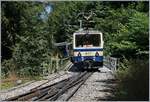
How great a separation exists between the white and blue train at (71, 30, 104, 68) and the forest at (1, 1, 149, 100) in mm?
1064

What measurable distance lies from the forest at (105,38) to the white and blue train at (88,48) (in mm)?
1064

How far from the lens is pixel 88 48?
32500 mm

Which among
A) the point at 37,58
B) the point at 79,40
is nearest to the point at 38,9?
the point at 79,40

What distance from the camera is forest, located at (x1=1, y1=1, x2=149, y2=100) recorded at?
13367 mm

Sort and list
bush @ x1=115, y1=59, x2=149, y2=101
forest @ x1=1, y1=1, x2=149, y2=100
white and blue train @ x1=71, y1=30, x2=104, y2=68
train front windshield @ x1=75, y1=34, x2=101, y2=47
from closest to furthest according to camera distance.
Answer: bush @ x1=115, y1=59, x2=149, y2=101, forest @ x1=1, y1=1, x2=149, y2=100, white and blue train @ x1=71, y1=30, x2=104, y2=68, train front windshield @ x1=75, y1=34, x2=101, y2=47

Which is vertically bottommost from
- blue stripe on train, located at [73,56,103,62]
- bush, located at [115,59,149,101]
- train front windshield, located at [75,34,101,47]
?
blue stripe on train, located at [73,56,103,62]

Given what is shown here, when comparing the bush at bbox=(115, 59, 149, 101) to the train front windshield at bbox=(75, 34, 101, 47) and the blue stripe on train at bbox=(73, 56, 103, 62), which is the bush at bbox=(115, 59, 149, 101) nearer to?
the blue stripe on train at bbox=(73, 56, 103, 62)

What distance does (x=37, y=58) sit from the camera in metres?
29.2

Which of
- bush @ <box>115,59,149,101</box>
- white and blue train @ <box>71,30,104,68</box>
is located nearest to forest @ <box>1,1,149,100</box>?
Result: bush @ <box>115,59,149,101</box>

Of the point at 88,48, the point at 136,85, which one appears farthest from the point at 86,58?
the point at 136,85

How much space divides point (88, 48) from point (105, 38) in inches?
558

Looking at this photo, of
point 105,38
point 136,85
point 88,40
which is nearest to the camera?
point 136,85

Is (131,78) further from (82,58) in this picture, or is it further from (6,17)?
(6,17)

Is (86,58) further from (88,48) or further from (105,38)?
(105,38)
